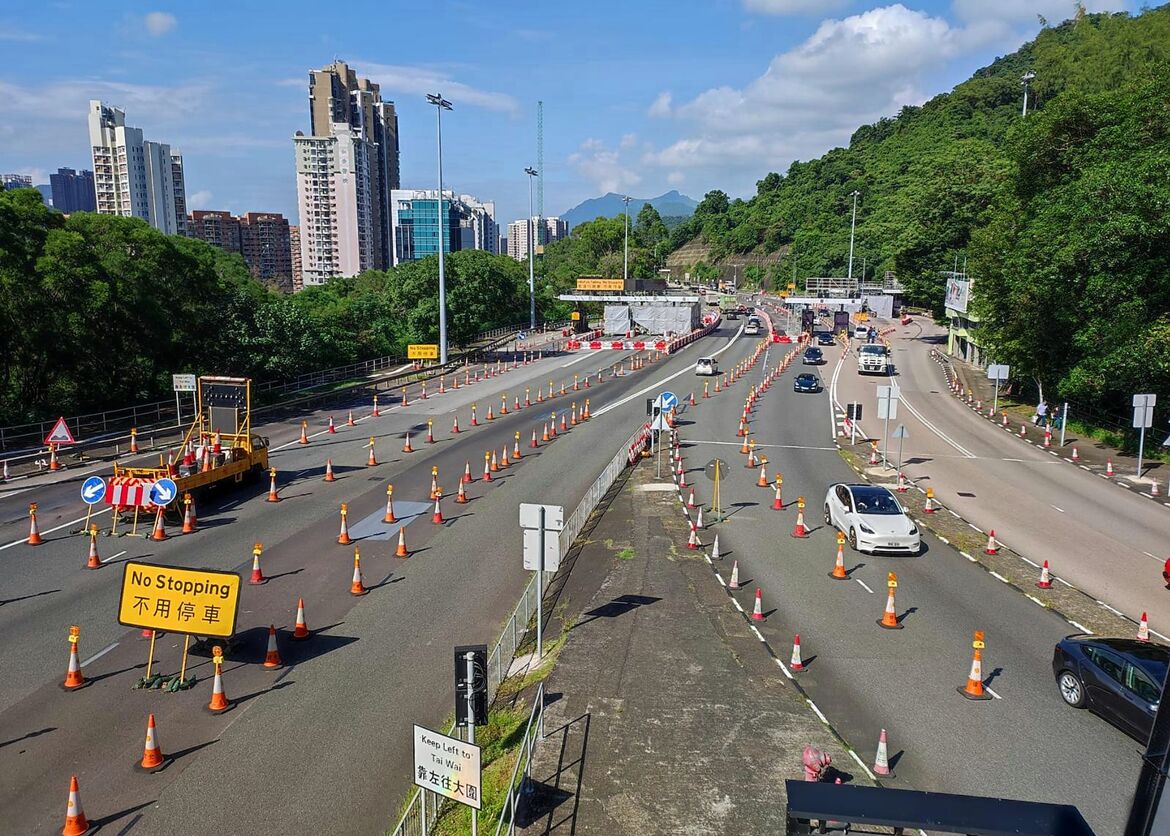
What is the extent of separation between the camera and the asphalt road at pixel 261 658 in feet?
32.9

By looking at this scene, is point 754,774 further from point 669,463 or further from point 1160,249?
point 1160,249

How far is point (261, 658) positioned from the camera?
1387 cm

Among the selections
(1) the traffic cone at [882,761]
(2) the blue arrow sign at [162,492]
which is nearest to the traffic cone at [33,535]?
(2) the blue arrow sign at [162,492]

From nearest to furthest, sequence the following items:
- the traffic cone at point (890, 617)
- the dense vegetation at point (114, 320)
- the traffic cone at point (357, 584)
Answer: the traffic cone at point (890, 617)
the traffic cone at point (357, 584)
the dense vegetation at point (114, 320)

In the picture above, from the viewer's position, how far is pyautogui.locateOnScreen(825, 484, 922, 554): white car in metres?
19.5

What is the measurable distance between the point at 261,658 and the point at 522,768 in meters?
6.25

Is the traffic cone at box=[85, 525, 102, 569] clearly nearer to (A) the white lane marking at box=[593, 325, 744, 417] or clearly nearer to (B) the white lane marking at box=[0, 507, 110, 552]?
(B) the white lane marking at box=[0, 507, 110, 552]

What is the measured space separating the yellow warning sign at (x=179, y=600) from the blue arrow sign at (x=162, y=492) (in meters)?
6.76

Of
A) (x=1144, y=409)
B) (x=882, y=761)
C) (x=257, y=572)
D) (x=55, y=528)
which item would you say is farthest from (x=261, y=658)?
(x=1144, y=409)

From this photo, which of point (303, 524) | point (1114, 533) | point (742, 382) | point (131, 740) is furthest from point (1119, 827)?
point (742, 382)

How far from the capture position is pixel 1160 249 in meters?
29.8

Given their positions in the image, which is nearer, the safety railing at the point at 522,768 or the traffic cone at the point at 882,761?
the safety railing at the point at 522,768

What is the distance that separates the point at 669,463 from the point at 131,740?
839 inches

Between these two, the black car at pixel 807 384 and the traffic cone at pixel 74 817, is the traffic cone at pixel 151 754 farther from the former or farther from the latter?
the black car at pixel 807 384
